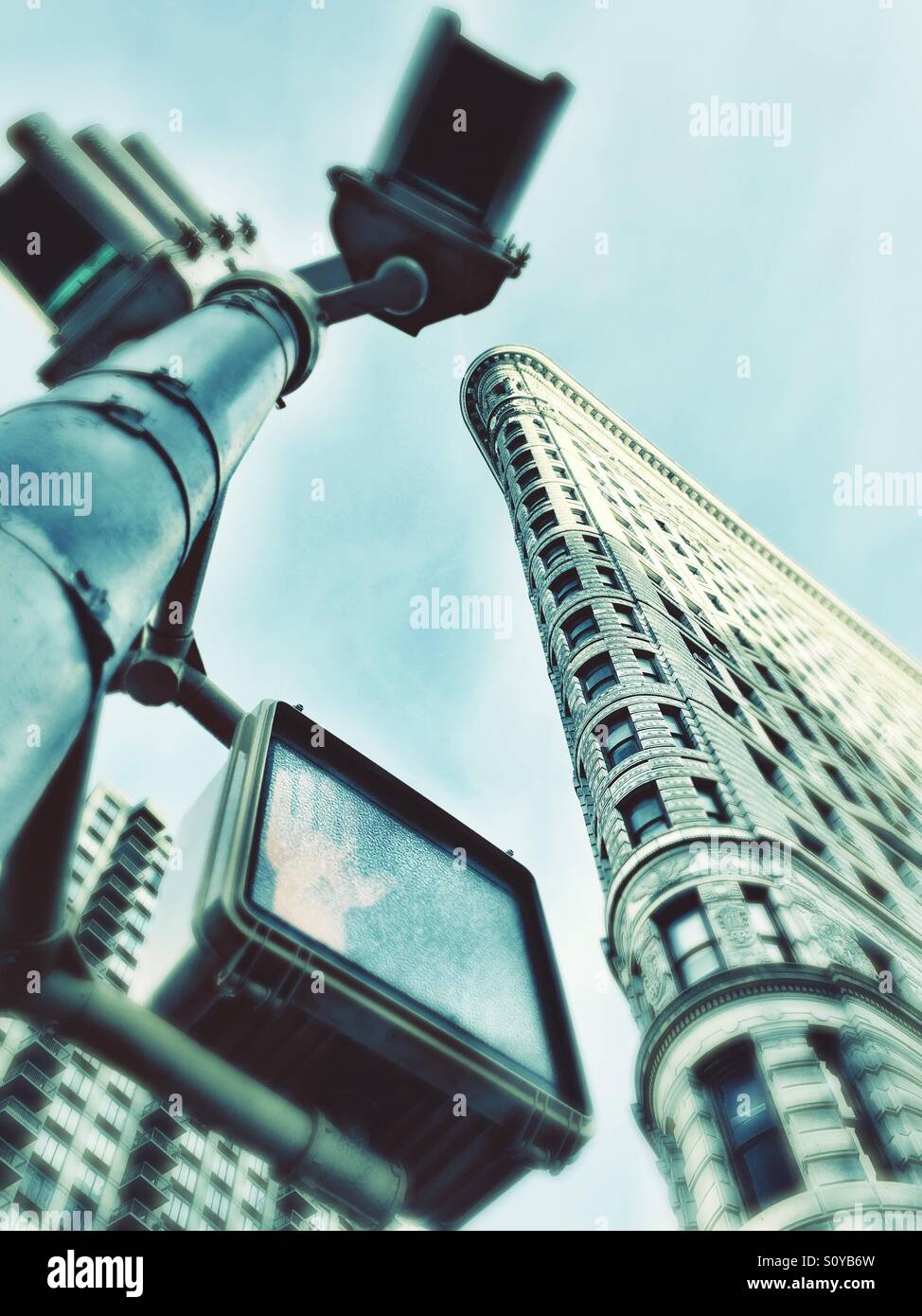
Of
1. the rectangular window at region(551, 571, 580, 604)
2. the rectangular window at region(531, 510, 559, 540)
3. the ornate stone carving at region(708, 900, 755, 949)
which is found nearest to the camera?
the ornate stone carving at region(708, 900, 755, 949)

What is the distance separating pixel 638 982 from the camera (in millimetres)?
24438

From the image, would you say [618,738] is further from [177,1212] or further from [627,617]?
[177,1212]

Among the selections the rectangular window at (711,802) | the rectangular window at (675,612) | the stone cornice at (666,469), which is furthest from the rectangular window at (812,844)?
the stone cornice at (666,469)

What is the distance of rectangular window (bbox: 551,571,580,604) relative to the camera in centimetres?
3738

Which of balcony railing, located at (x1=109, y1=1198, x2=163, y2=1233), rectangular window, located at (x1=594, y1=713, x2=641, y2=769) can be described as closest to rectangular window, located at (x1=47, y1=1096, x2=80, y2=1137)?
balcony railing, located at (x1=109, y1=1198, x2=163, y2=1233)

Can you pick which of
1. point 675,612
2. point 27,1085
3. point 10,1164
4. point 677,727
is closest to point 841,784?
point 675,612

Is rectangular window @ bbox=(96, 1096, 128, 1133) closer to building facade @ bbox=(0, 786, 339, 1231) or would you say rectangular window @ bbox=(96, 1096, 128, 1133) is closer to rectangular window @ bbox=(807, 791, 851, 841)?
building facade @ bbox=(0, 786, 339, 1231)

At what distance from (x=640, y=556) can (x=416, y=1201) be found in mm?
42168

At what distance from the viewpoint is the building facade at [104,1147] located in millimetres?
55156

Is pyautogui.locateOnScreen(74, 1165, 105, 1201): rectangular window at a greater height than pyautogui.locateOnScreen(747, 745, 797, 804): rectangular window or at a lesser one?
lesser

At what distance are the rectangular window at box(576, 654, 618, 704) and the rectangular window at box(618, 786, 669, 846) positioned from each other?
16.0ft

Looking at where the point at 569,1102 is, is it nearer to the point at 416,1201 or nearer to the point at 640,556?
the point at 416,1201

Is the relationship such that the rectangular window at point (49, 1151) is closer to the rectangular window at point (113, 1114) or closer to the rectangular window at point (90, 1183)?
the rectangular window at point (90, 1183)

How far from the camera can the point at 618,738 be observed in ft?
98.1
